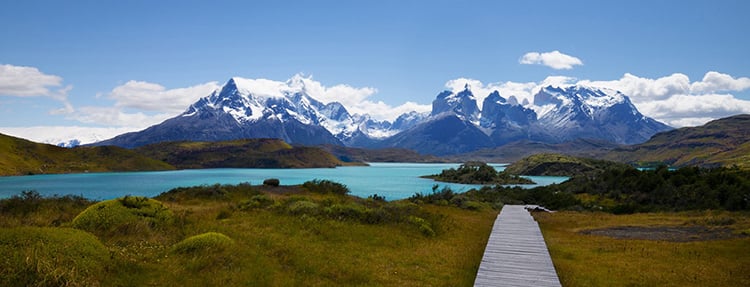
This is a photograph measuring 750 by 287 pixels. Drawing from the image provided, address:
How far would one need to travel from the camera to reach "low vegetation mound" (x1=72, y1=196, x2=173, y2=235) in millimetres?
20531

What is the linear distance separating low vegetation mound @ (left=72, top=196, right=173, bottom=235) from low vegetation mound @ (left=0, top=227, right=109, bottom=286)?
4.99m

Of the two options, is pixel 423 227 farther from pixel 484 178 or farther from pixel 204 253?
pixel 484 178

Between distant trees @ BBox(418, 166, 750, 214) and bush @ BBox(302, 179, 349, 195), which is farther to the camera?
bush @ BBox(302, 179, 349, 195)

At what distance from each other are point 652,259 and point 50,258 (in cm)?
2457

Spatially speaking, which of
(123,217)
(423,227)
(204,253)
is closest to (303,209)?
(423,227)

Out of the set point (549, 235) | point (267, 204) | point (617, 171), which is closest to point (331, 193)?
point (267, 204)

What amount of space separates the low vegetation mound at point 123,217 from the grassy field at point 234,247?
0.19ft

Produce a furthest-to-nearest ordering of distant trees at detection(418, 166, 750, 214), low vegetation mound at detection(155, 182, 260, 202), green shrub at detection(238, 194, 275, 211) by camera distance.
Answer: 1. distant trees at detection(418, 166, 750, 214)
2. low vegetation mound at detection(155, 182, 260, 202)
3. green shrub at detection(238, 194, 275, 211)

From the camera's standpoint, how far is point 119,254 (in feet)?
52.7

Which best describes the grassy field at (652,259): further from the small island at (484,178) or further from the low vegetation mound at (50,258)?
the small island at (484,178)

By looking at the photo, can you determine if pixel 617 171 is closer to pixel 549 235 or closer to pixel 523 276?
pixel 549 235

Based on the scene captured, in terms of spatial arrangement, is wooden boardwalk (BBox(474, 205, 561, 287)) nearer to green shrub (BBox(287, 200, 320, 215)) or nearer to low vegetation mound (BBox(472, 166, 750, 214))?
green shrub (BBox(287, 200, 320, 215))

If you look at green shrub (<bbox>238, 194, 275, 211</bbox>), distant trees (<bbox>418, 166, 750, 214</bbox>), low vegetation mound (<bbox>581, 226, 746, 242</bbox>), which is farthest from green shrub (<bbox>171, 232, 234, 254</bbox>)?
distant trees (<bbox>418, 166, 750, 214</bbox>)

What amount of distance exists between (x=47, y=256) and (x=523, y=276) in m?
15.7
